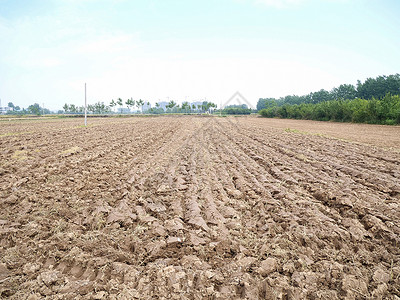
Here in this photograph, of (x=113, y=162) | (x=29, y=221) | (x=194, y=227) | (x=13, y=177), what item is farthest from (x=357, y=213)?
(x=13, y=177)

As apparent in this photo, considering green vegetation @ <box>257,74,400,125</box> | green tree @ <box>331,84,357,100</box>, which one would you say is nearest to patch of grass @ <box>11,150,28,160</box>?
green vegetation @ <box>257,74,400,125</box>

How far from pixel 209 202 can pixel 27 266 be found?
3.06 m

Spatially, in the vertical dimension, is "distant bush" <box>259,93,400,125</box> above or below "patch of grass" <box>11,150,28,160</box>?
above

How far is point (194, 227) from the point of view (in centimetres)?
363

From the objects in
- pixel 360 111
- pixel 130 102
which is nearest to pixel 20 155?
pixel 360 111

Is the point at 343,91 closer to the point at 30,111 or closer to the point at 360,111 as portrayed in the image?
the point at 360,111

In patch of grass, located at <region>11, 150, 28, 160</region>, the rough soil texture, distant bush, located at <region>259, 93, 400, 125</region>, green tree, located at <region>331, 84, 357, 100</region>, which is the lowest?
the rough soil texture

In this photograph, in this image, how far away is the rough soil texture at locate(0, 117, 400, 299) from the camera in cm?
240

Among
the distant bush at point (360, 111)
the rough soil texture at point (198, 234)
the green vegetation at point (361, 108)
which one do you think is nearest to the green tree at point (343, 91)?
the green vegetation at point (361, 108)

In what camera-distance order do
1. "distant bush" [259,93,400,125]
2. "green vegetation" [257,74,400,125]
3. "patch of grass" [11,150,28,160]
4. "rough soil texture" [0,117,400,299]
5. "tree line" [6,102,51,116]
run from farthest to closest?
"tree line" [6,102,51,116] → "green vegetation" [257,74,400,125] → "distant bush" [259,93,400,125] → "patch of grass" [11,150,28,160] → "rough soil texture" [0,117,400,299]

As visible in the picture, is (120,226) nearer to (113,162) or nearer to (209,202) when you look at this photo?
(209,202)

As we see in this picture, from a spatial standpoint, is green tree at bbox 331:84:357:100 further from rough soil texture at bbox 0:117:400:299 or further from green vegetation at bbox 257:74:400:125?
rough soil texture at bbox 0:117:400:299

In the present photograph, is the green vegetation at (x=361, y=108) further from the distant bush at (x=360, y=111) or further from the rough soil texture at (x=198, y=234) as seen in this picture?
the rough soil texture at (x=198, y=234)

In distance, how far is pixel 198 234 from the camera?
11.2 ft
